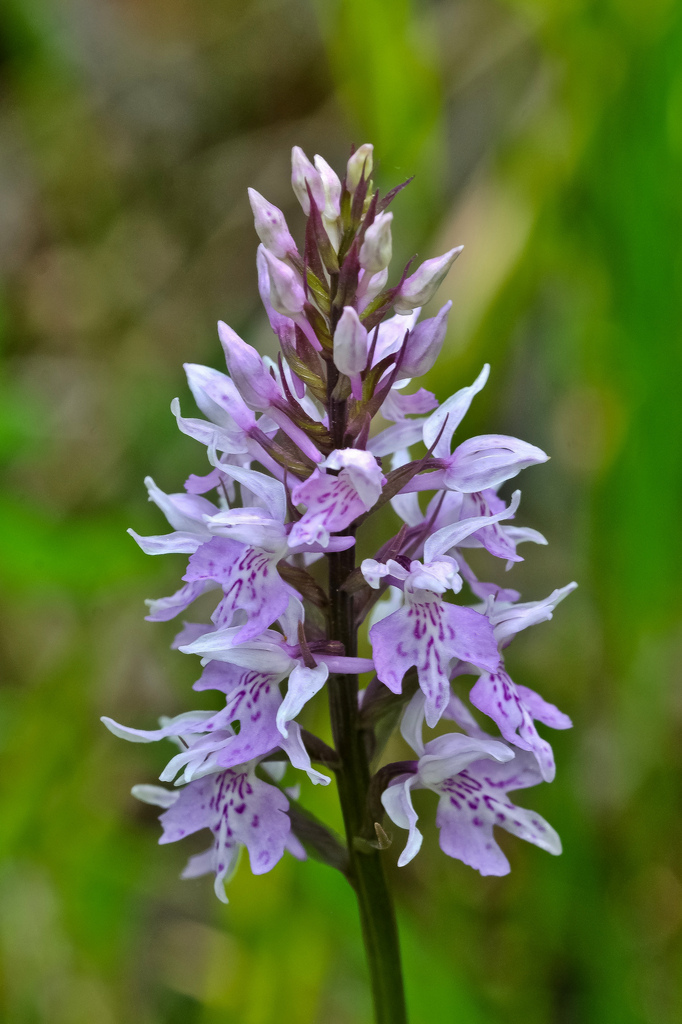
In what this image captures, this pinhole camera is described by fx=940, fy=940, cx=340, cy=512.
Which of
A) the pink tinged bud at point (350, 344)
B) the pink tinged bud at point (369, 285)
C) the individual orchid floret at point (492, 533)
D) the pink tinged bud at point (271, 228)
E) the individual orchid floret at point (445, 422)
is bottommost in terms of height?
the individual orchid floret at point (492, 533)

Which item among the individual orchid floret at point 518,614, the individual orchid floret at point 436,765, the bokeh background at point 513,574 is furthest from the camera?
the bokeh background at point 513,574

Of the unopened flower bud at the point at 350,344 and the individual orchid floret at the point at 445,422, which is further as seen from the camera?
the individual orchid floret at the point at 445,422

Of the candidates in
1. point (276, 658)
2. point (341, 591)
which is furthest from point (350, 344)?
point (276, 658)

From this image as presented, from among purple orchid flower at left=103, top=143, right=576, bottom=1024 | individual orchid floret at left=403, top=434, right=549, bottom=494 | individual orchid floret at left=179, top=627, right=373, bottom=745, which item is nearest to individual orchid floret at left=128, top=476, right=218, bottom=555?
purple orchid flower at left=103, top=143, right=576, bottom=1024

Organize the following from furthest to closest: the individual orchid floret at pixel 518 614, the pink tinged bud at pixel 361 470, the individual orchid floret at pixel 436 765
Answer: the individual orchid floret at pixel 518 614 → the individual orchid floret at pixel 436 765 → the pink tinged bud at pixel 361 470

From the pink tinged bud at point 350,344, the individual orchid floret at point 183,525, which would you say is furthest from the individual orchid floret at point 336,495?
the individual orchid floret at point 183,525

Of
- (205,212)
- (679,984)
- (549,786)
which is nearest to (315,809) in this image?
(549,786)

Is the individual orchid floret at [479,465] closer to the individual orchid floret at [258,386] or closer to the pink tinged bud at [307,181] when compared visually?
the individual orchid floret at [258,386]

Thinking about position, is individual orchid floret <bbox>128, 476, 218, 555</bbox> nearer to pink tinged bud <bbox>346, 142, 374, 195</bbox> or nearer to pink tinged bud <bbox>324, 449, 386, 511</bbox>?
pink tinged bud <bbox>324, 449, 386, 511</bbox>

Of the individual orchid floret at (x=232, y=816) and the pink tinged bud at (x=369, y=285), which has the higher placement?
the pink tinged bud at (x=369, y=285)
